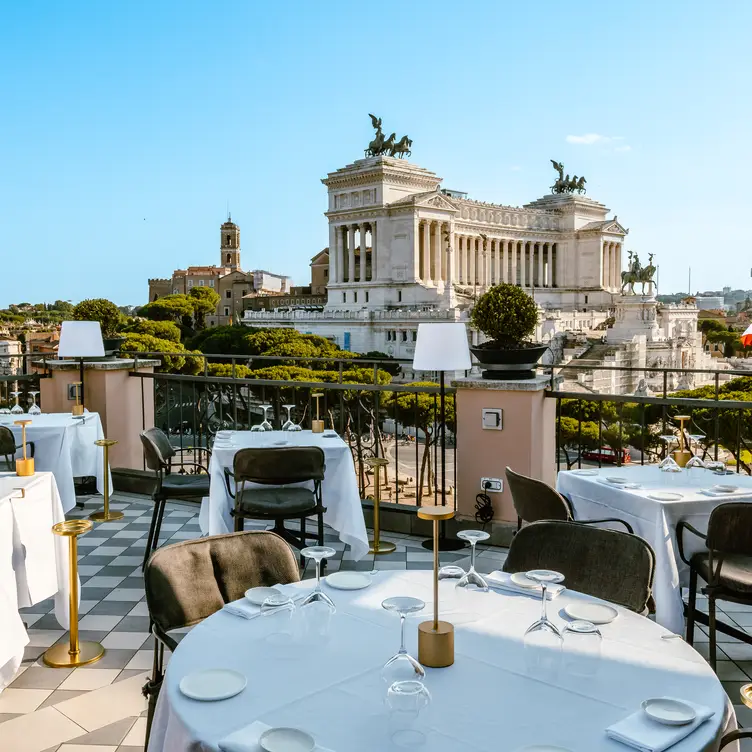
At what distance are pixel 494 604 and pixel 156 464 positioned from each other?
321 cm

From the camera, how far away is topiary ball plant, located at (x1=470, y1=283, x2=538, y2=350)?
597 centimetres

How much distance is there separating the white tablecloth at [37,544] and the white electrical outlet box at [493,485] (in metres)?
2.95

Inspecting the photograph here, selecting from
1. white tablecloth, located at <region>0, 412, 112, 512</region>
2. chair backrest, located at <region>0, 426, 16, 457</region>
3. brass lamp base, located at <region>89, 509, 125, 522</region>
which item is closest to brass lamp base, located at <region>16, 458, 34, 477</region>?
chair backrest, located at <region>0, 426, 16, 457</region>

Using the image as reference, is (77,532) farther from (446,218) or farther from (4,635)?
(446,218)

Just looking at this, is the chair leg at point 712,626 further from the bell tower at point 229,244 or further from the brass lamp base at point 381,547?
the bell tower at point 229,244

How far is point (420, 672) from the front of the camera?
180 centimetres

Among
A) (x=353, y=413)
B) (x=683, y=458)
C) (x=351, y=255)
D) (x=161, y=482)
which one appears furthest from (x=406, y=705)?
(x=351, y=255)

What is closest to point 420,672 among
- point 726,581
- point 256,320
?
point 726,581

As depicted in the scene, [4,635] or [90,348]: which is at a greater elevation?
[90,348]

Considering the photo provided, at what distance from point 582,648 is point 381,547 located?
12.4 ft

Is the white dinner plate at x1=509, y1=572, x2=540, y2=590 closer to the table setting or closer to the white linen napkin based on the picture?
the table setting

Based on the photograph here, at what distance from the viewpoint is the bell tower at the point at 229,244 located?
108 m

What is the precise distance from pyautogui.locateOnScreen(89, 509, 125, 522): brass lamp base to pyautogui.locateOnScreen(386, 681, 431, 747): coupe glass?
532 cm

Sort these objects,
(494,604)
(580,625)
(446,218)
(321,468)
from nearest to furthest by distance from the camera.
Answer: (580,625)
(494,604)
(321,468)
(446,218)
